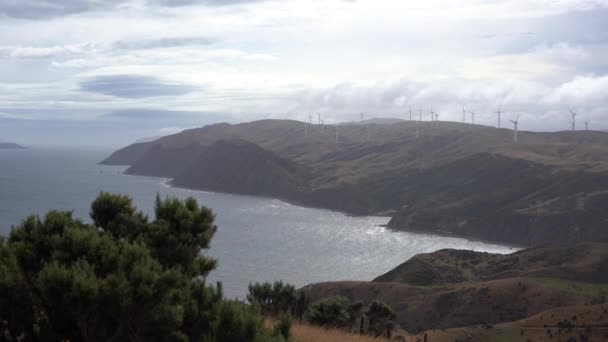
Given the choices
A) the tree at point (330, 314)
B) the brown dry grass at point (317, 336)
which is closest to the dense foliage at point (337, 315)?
the tree at point (330, 314)

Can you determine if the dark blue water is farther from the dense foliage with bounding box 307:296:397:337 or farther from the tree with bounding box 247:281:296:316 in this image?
the tree with bounding box 247:281:296:316

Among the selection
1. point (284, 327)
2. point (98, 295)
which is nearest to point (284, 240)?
point (284, 327)

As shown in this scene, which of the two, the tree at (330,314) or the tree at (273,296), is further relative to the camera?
the tree at (330,314)

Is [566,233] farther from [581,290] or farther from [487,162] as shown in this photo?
[581,290]

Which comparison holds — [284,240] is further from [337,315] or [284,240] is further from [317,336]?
[317,336]

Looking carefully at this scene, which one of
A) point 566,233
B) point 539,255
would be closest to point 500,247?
point 566,233

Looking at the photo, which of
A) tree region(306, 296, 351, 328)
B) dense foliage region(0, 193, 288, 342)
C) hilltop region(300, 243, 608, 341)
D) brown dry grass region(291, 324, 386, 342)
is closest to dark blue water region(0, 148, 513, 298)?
hilltop region(300, 243, 608, 341)

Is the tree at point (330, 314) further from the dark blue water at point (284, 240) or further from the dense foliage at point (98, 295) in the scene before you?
the dark blue water at point (284, 240)
